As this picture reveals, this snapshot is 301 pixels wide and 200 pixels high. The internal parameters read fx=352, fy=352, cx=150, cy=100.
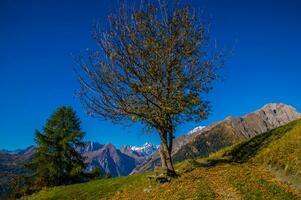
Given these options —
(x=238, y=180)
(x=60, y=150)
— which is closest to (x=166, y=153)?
(x=238, y=180)

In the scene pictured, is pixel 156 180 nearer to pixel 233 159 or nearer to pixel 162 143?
pixel 162 143

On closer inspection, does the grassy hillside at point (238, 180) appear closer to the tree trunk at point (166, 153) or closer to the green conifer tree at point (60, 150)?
Result: the tree trunk at point (166, 153)

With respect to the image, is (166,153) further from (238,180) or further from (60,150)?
(60,150)

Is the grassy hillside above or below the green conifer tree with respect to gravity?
below

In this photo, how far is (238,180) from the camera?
975 inches

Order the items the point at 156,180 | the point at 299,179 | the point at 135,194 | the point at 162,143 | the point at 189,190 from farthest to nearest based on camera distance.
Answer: the point at 162,143
the point at 156,180
the point at 135,194
the point at 189,190
the point at 299,179

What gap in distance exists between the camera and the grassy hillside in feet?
71.7

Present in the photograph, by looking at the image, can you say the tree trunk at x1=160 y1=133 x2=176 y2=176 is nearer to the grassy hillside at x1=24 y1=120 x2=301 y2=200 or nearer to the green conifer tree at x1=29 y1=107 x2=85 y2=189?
the grassy hillside at x1=24 y1=120 x2=301 y2=200

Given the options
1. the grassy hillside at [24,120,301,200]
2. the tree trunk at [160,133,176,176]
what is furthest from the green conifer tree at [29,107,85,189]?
the tree trunk at [160,133,176,176]

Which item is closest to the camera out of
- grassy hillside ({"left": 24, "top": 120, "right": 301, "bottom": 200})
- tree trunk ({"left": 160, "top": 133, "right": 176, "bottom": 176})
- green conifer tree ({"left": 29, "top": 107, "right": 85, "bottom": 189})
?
Answer: grassy hillside ({"left": 24, "top": 120, "right": 301, "bottom": 200})

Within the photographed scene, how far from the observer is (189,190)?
24.2 metres

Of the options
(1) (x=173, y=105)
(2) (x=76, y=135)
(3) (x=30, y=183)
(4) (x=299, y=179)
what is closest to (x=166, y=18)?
(1) (x=173, y=105)

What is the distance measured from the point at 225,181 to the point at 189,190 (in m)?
3.00

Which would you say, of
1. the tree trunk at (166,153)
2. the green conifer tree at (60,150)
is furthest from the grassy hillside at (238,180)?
the green conifer tree at (60,150)
